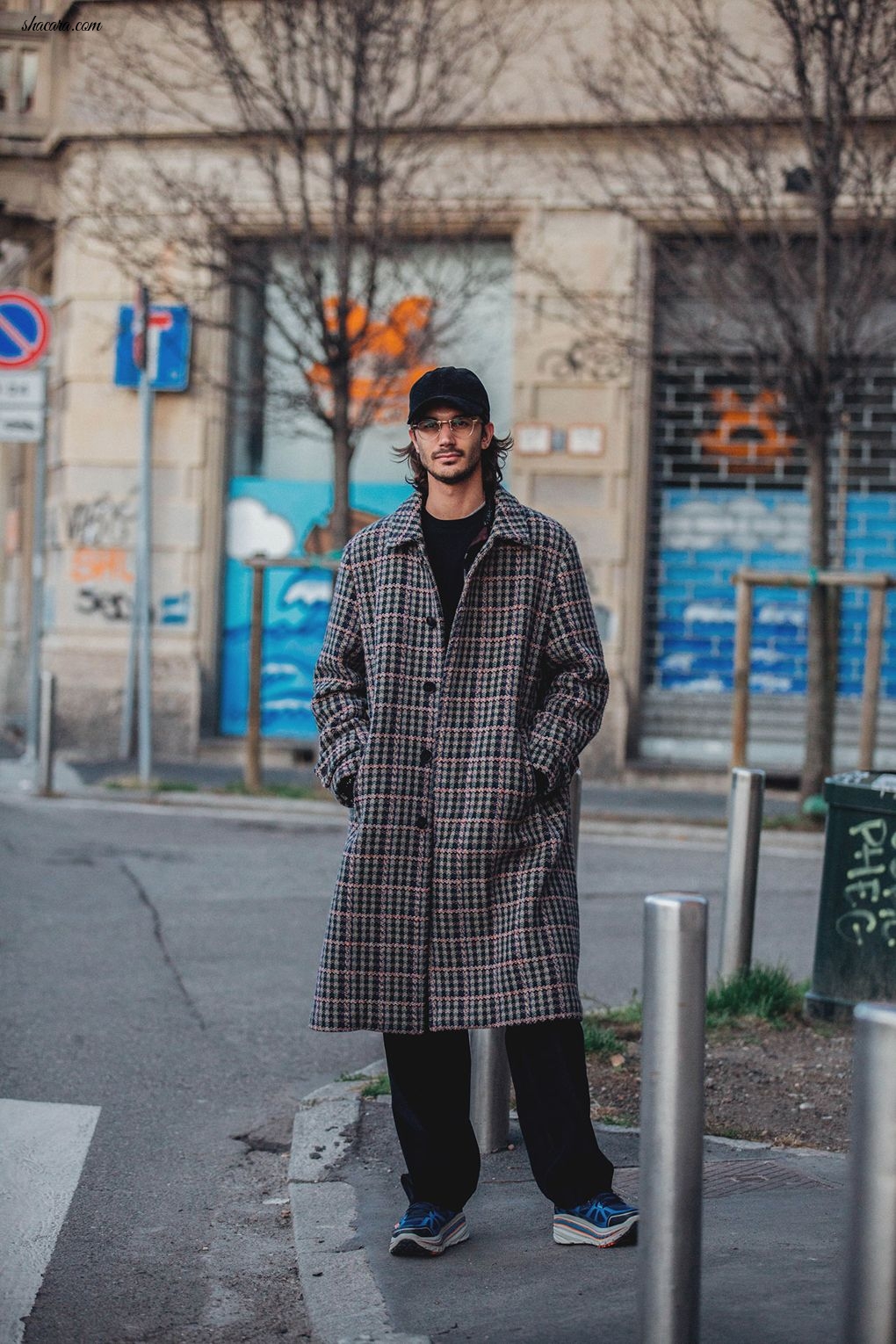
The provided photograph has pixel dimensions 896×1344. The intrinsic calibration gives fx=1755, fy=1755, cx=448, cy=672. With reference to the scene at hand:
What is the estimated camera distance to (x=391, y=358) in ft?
48.8

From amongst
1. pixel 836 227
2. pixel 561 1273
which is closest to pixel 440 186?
pixel 836 227

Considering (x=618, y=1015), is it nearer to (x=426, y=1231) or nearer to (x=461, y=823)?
(x=426, y=1231)

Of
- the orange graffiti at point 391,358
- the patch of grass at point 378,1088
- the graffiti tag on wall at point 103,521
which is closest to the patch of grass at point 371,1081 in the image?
the patch of grass at point 378,1088

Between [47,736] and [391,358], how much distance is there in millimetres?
4645

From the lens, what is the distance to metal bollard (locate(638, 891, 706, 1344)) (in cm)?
282

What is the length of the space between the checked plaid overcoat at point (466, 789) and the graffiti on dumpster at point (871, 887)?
221 centimetres

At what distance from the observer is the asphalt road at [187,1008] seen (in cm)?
386

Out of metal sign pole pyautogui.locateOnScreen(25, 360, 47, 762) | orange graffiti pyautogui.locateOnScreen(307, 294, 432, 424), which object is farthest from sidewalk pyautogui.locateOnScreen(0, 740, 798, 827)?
orange graffiti pyautogui.locateOnScreen(307, 294, 432, 424)

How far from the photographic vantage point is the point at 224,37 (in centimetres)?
1241

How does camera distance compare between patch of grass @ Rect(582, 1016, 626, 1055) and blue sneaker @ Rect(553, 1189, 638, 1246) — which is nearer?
blue sneaker @ Rect(553, 1189, 638, 1246)

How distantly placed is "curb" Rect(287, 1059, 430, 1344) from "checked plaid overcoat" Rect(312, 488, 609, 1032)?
0.53 meters

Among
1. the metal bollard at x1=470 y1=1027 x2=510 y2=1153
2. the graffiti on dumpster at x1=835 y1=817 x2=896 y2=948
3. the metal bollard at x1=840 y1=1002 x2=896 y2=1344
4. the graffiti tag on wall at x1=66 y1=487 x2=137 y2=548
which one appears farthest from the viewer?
the graffiti tag on wall at x1=66 y1=487 x2=137 y2=548

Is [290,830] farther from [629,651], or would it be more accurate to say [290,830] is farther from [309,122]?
[309,122]

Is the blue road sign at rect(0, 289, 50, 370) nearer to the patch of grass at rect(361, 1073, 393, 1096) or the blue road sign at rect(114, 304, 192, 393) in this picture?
the blue road sign at rect(114, 304, 192, 393)
